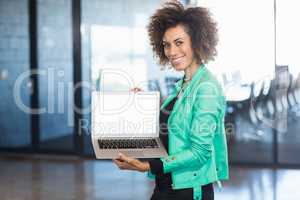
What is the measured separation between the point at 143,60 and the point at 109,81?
546 millimetres

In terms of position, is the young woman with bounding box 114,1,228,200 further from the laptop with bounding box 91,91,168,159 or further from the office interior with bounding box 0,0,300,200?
the office interior with bounding box 0,0,300,200

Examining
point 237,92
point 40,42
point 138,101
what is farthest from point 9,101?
Result: point 138,101

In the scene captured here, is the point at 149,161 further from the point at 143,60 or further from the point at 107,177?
the point at 143,60

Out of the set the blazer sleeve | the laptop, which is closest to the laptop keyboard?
the laptop

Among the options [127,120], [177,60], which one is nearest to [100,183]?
[127,120]

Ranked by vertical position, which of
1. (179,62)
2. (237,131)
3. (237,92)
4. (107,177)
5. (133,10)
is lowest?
(107,177)

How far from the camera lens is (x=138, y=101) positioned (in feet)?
5.50

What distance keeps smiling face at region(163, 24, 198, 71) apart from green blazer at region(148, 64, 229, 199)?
0.06 m

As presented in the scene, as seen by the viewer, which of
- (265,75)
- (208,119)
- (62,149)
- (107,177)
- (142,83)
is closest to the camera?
(208,119)

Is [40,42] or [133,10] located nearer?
[133,10]

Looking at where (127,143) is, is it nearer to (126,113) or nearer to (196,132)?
(126,113)

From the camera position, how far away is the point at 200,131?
1.50 m

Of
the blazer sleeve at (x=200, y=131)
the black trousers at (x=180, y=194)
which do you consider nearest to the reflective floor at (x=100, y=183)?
the black trousers at (x=180, y=194)

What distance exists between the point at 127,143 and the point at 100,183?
363 centimetres
